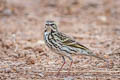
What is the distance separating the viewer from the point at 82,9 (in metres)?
15.9

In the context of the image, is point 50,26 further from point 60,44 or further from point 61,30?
point 61,30

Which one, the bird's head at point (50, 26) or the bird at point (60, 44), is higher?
the bird's head at point (50, 26)

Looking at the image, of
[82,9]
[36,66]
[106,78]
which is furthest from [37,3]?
[106,78]

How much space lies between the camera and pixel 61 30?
41.7 feet

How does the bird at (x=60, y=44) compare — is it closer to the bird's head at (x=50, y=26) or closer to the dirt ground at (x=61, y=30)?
the bird's head at (x=50, y=26)

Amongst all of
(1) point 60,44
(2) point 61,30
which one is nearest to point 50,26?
(1) point 60,44

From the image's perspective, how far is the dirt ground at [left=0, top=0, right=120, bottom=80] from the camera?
26.6ft

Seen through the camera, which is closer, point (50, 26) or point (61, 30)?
point (50, 26)

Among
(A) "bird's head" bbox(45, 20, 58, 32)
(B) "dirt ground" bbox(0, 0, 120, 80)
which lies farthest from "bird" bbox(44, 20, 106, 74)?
(B) "dirt ground" bbox(0, 0, 120, 80)

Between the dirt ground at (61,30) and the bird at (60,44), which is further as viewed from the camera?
the dirt ground at (61,30)

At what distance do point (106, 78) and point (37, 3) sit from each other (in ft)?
31.0

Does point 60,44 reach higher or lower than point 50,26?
lower

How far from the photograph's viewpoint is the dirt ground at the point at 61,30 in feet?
26.6

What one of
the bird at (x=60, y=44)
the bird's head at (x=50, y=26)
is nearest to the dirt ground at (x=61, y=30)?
the bird at (x=60, y=44)
